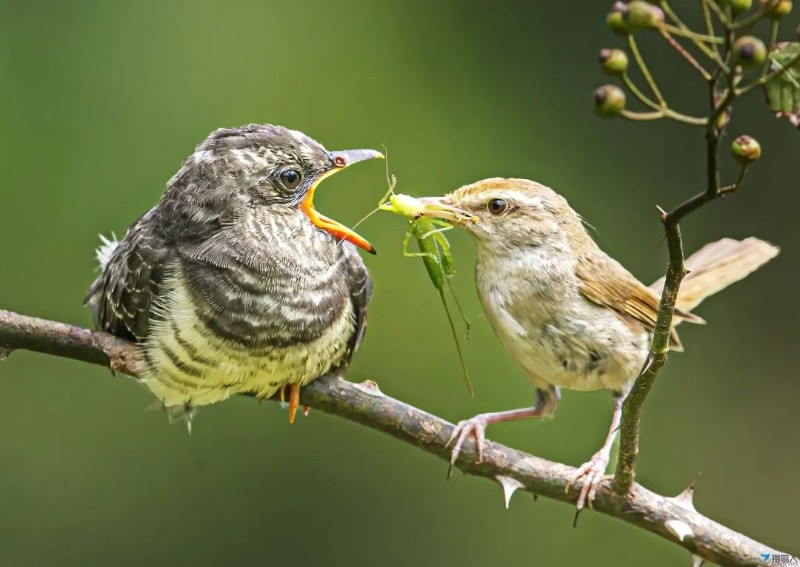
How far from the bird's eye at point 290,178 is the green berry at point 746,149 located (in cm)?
211

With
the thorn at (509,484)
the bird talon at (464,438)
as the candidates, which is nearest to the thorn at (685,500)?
the thorn at (509,484)

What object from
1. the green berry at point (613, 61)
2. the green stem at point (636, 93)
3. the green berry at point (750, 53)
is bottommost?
the green stem at point (636, 93)

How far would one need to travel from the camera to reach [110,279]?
4254 mm

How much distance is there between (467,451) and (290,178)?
108cm

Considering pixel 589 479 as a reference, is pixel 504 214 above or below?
above

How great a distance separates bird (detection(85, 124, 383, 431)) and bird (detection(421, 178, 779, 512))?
1.49 feet

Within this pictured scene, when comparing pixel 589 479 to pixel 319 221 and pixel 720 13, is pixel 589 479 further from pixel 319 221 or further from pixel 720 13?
pixel 720 13

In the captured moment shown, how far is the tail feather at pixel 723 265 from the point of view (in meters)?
4.57

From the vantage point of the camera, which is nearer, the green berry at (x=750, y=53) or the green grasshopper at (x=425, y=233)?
the green berry at (x=750, y=53)

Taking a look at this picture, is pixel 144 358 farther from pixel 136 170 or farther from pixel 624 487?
pixel 136 170

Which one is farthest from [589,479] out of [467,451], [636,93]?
[636,93]

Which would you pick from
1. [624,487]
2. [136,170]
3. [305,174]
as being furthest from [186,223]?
[136,170]

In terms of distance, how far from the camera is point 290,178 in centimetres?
393

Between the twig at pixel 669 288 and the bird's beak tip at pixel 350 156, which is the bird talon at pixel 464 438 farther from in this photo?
the bird's beak tip at pixel 350 156
